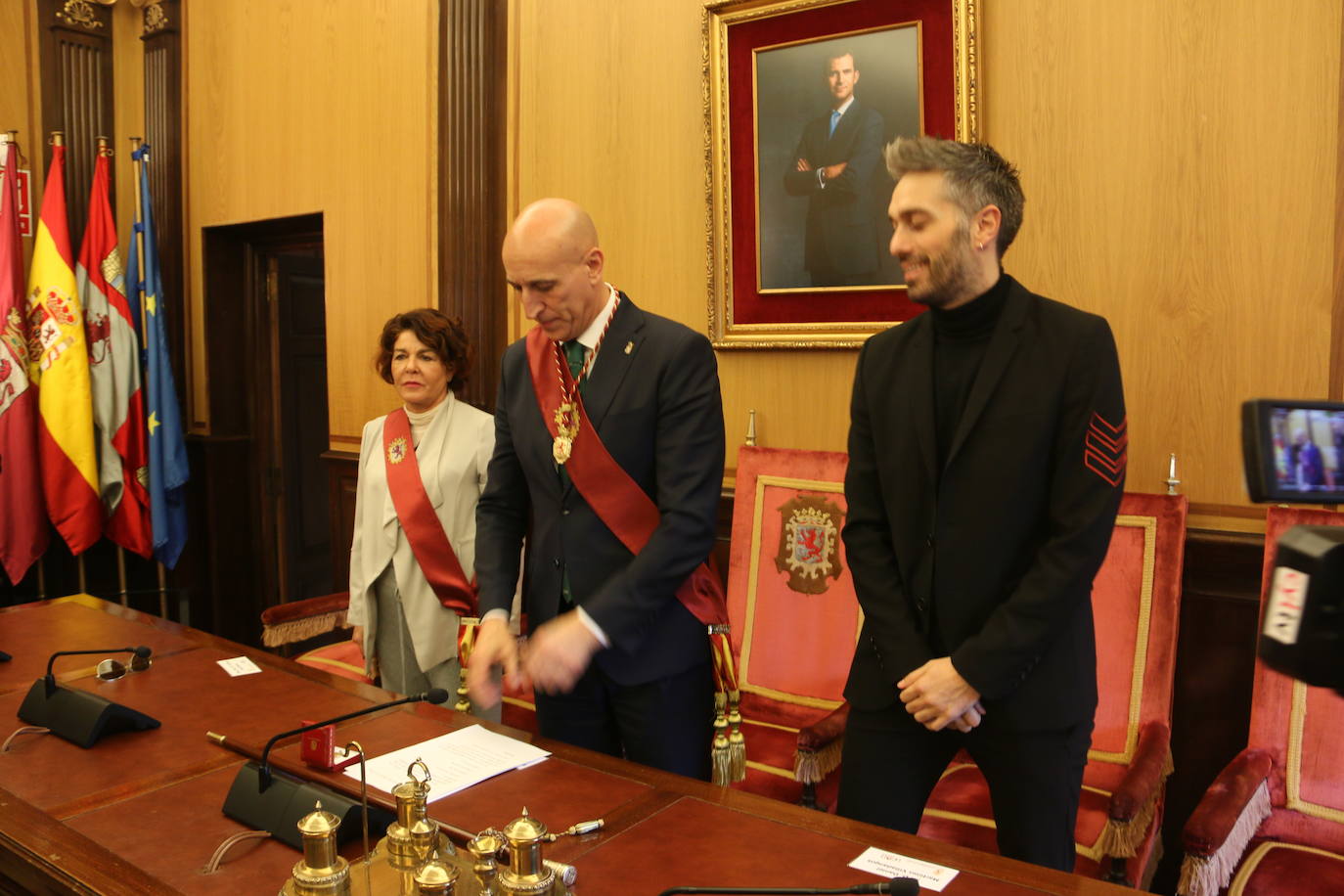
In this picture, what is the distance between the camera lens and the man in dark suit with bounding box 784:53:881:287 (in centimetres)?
292

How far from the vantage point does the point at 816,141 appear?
9.80 feet

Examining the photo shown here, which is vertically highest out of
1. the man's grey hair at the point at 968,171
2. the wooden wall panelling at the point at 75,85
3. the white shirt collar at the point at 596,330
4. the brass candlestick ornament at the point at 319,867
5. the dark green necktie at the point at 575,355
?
the wooden wall panelling at the point at 75,85

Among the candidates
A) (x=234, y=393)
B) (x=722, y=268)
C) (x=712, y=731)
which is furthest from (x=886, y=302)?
(x=234, y=393)

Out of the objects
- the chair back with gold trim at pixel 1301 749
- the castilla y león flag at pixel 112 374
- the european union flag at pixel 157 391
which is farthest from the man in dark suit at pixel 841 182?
the castilla y león flag at pixel 112 374

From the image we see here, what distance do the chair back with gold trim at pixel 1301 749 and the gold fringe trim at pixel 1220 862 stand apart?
0.10 m

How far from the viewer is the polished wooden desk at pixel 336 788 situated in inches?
49.5

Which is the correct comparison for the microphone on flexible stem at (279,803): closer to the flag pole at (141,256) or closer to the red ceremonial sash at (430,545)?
the red ceremonial sash at (430,545)

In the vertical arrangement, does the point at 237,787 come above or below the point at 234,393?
below

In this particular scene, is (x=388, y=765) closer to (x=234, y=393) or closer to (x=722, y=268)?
(x=722, y=268)

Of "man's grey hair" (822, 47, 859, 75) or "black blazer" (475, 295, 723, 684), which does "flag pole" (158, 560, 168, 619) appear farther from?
"man's grey hair" (822, 47, 859, 75)

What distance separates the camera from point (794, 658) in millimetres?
2848

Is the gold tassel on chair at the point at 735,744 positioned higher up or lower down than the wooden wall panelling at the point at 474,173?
lower down

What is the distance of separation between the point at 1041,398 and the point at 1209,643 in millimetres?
1182

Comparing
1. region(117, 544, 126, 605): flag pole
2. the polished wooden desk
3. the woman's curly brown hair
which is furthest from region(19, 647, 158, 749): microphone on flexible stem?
region(117, 544, 126, 605): flag pole
